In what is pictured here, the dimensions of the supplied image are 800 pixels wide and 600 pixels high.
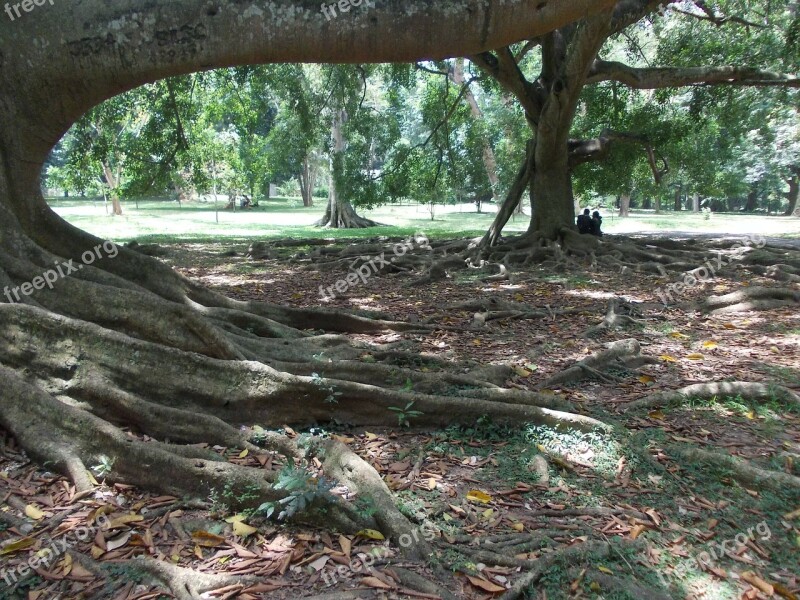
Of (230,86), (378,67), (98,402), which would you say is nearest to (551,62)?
(378,67)

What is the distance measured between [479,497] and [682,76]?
10857mm

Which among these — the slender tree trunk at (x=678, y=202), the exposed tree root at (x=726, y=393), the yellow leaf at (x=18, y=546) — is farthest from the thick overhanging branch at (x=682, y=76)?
the slender tree trunk at (x=678, y=202)

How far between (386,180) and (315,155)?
26538mm

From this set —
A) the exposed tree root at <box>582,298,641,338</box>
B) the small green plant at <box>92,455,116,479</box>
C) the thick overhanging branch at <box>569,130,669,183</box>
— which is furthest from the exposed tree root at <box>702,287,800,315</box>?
the small green plant at <box>92,455,116,479</box>

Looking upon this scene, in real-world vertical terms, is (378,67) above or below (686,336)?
above

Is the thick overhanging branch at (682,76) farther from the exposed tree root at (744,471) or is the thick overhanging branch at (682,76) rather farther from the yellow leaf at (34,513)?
the yellow leaf at (34,513)

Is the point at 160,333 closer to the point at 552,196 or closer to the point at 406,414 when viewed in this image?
the point at 406,414

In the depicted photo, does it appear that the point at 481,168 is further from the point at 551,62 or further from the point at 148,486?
the point at 148,486

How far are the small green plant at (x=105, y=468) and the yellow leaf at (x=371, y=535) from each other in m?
1.37

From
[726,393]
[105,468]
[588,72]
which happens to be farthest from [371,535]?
[588,72]

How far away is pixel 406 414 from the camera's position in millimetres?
3939

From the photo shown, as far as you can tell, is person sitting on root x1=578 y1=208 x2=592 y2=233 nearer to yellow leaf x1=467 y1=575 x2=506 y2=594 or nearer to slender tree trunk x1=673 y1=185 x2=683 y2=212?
yellow leaf x1=467 y1=575 x2=506 y2=594

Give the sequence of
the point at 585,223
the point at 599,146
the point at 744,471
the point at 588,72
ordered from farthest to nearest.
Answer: the point at 585,223
the point at 599,146
the point at 588,72
the point at 744,471

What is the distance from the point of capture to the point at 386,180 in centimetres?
1536
